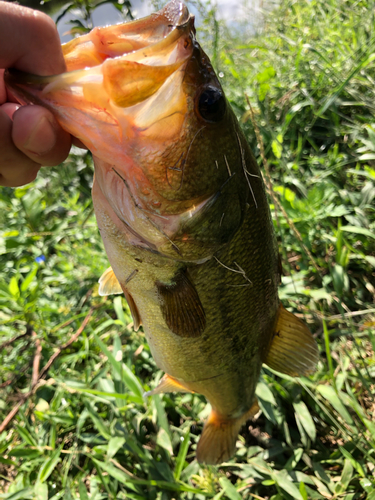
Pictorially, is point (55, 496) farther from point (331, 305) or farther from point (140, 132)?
point (331, 305)

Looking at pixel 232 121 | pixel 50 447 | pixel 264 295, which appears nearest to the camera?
pixel 232 121

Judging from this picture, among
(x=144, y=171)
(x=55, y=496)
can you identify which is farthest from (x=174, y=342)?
(x=55, y=496)

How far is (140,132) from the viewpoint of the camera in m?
0.91

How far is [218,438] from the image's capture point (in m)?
1.68

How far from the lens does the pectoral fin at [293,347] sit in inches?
58.6

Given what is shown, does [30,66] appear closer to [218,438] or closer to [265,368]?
[218,438]

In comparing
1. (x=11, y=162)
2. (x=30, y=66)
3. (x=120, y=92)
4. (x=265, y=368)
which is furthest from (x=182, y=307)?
(x=265, y=368)

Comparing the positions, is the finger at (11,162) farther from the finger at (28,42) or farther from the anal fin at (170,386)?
the anal fin at (170,386)

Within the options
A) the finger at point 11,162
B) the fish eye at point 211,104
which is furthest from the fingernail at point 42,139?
the fish eye at point 211,104

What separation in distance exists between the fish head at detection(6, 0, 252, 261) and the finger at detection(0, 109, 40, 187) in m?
0.22

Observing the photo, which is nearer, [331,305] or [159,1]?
A: [331,305]

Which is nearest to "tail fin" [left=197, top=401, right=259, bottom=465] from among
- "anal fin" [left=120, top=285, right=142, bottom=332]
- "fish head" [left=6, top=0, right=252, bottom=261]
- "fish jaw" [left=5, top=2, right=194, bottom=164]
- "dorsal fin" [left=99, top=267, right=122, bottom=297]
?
"anal fin" [left=120, top=285, right=142, bottom=332]

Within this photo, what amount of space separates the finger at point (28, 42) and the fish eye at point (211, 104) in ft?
1.91

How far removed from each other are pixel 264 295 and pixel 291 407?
110 centimetres
